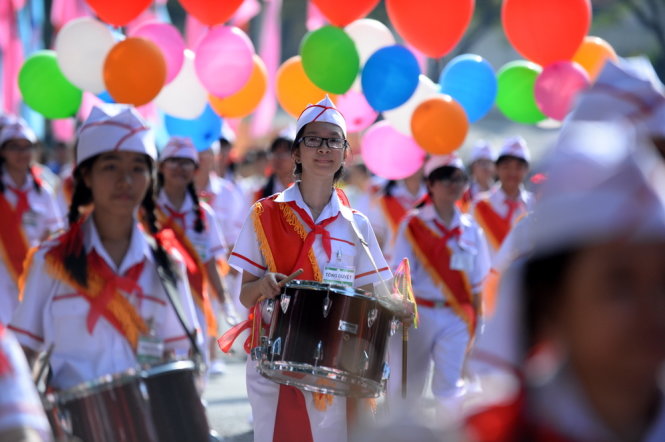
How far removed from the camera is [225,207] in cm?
1142

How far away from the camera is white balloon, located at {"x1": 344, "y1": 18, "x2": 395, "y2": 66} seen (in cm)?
828

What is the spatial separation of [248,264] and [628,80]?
3423 millimetres

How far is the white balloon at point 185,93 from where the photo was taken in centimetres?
852

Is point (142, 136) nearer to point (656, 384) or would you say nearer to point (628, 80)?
point (628, 80)

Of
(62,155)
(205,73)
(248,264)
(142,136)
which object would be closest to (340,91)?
(205,73)

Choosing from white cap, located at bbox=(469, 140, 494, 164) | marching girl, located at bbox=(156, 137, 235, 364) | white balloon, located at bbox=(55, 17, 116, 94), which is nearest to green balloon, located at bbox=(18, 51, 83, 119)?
white balloon, located at bbox=(55, 17, 116, 94)

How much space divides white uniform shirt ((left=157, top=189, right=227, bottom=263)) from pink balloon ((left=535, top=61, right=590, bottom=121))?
8.91 ft

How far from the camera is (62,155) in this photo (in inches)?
781

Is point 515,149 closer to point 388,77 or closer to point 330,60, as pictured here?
point 388,77

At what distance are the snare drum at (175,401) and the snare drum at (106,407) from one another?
4 cm

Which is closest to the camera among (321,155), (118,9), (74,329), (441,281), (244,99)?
(74,329)

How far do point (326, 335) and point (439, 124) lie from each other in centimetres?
349

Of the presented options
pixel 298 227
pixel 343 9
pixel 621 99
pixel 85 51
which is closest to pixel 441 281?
pixel 343 9

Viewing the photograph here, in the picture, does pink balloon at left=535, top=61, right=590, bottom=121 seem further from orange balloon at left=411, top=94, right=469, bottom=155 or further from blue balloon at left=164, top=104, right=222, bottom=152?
blue balloon at left=164, top=104, right=222, bottom=152
